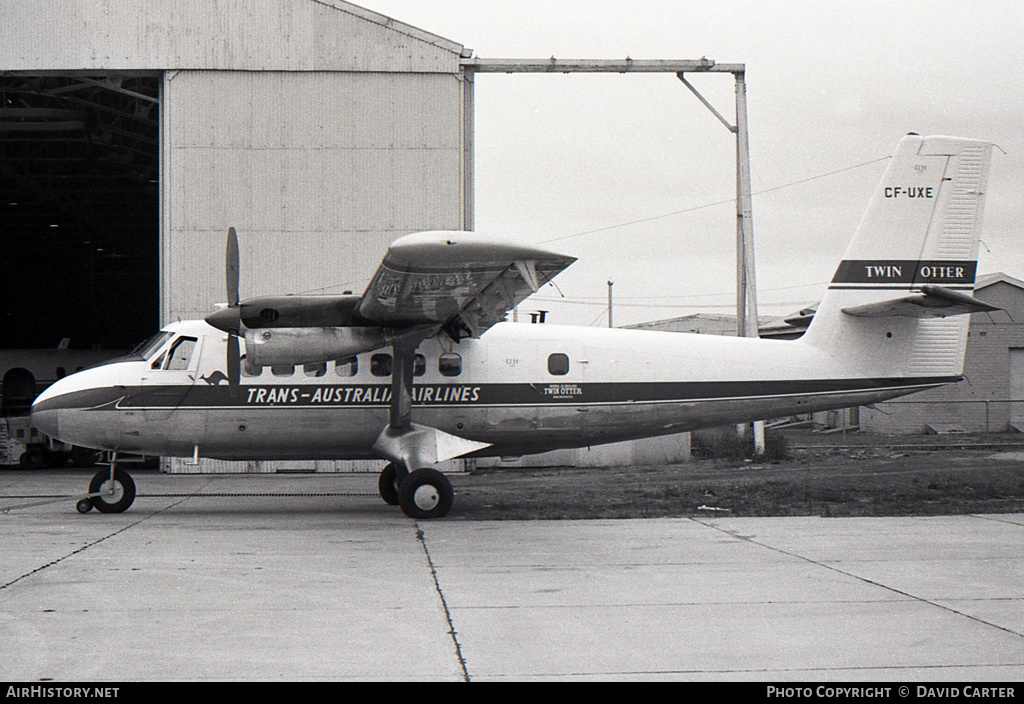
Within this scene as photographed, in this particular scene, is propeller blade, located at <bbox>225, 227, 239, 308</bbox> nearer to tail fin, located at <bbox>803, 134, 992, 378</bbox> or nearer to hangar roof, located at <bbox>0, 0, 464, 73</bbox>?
tail fin, located at <bbox>803, 134, 992, 378</bbox>

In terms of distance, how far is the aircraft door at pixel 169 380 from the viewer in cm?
1395

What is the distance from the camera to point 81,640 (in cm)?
614

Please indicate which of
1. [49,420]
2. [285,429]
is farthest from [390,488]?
[49,420]

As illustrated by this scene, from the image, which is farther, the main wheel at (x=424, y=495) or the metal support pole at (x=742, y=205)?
the metal support pole at (x=742, y=205)

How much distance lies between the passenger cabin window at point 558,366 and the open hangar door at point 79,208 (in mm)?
13594

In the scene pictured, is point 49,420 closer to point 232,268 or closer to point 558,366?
point 232,268

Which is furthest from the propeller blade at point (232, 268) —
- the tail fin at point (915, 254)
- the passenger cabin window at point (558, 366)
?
the tail fin at point (915, 254)

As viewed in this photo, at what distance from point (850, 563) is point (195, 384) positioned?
371 inches

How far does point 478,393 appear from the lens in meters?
14.3

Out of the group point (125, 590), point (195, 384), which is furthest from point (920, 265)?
point (125, 590)

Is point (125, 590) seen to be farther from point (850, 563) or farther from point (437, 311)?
point (850, 563)

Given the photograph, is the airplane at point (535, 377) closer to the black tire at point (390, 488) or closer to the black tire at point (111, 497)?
the black tire at point (111, 497)

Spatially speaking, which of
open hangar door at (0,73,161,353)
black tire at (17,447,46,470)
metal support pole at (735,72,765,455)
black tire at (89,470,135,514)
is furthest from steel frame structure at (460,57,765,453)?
black tire at (17,447,46,470)
